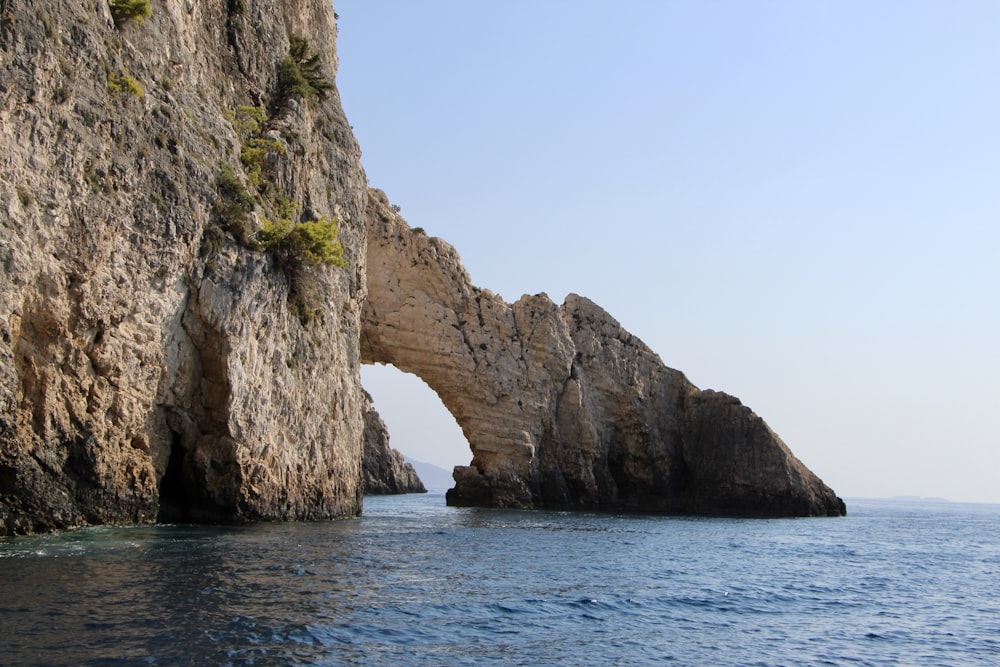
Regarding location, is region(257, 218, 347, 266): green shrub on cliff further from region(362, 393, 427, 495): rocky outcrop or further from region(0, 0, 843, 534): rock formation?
region(362, 393, 427, 495): rocky outcrop

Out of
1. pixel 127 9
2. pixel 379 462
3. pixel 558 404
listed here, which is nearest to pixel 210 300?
pixel 127 9

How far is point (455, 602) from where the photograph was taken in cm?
1762

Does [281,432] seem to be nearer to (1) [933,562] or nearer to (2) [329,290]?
(2) [329,290]

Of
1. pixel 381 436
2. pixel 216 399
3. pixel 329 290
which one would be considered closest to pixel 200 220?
pixel 216 399

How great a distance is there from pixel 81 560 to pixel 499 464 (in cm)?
3465

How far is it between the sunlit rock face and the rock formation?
0.17 m

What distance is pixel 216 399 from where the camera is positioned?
1132 inches

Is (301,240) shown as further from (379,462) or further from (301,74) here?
(379,462)

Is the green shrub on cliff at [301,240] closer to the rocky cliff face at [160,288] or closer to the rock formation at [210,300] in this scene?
the rock formation at [210,300]

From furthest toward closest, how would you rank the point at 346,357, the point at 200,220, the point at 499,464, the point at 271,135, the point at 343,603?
the point at 499,464
the point at 346,357
the point at 271,135
the point at 200,220
the point at 343,603

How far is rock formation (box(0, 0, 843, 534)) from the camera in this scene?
72.5ft

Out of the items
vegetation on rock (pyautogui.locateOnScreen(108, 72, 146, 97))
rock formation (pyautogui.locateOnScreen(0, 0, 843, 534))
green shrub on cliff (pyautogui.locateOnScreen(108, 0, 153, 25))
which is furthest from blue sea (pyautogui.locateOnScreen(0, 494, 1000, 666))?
green shrub on cliff (pyautogui.locateOnScreen(108, 0, 153, 25))

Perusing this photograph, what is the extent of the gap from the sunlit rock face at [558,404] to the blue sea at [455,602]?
20638mm

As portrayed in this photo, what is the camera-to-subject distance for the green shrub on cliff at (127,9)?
92.1ft
